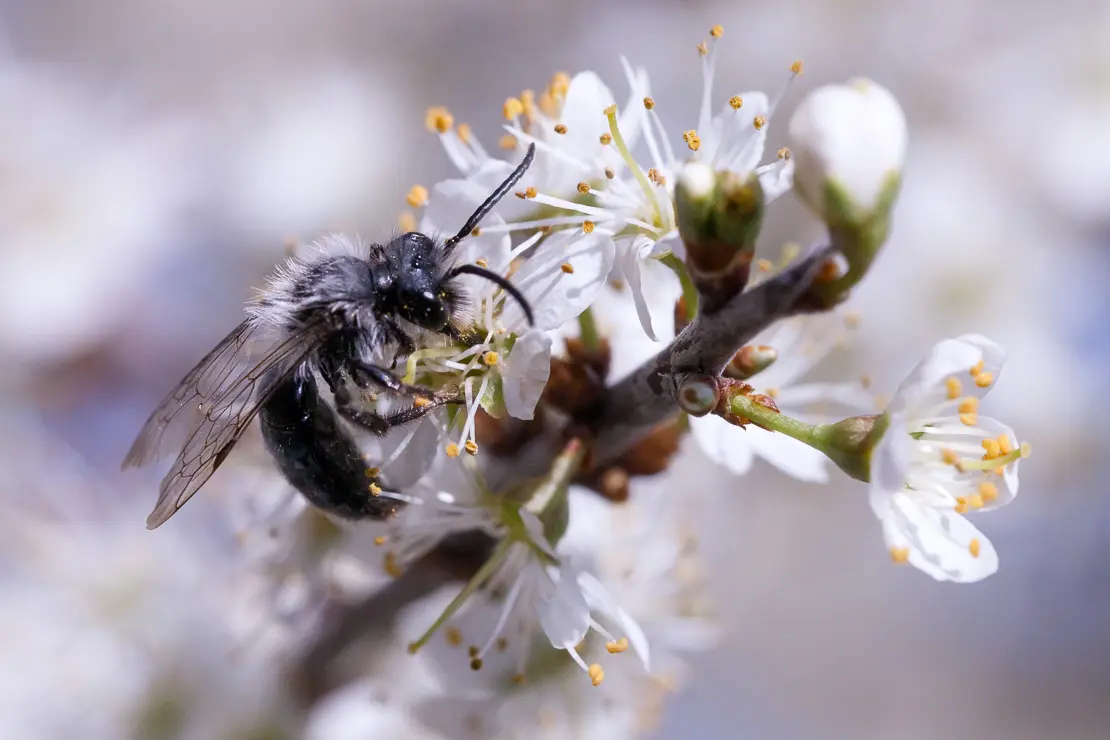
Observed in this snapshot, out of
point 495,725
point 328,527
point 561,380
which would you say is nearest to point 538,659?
point 495,725

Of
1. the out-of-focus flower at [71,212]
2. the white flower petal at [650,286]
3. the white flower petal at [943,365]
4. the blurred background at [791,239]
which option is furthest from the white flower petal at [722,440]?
the out-of-focus flower at [71,212]

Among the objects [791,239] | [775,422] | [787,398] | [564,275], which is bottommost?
[791,239]

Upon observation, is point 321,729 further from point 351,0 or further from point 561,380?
point 351,0

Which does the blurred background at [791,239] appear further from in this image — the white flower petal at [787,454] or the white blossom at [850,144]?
the white blossom at [850,144]

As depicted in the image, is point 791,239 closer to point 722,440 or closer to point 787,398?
point 787,398

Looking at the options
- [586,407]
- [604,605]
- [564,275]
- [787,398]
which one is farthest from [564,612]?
[787,398]

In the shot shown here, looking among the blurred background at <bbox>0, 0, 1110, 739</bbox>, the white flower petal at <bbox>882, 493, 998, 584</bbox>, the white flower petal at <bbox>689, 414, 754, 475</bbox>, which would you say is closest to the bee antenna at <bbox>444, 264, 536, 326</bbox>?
the white flower petal at <bbox>689, 414, 754, 475</bbox>

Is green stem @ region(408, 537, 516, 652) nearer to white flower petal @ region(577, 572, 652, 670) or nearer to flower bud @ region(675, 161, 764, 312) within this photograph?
white flower petal @ region(577, 572, 652, 670)
